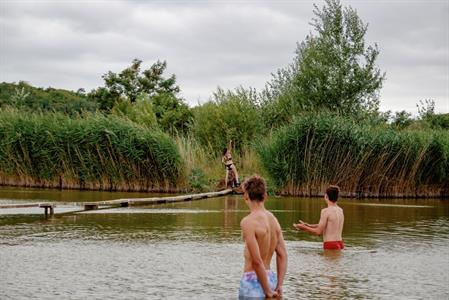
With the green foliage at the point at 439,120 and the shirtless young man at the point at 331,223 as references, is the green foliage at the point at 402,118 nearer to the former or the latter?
the green foliage at the point at 439,120

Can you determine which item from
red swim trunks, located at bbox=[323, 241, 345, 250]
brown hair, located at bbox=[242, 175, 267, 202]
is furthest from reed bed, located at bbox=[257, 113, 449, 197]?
brown hair, located at bbox=[242, 175, 267, 202]

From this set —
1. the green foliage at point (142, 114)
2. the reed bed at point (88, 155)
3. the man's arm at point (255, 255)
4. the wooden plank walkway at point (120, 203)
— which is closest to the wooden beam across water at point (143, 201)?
the wooden plank walkway at point (120, 203)

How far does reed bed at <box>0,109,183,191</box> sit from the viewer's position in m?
30.3

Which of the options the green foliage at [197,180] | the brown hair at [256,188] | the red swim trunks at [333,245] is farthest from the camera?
the green foliage at [197,180]

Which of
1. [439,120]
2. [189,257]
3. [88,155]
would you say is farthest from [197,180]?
[439,120]

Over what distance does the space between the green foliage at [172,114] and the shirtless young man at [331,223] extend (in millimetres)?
35055

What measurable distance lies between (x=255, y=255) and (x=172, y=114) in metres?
45.6

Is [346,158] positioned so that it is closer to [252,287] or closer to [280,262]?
[280,262]

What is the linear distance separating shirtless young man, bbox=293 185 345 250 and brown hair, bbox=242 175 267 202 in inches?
212

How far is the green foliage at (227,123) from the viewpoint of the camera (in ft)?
133

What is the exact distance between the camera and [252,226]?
318 inches

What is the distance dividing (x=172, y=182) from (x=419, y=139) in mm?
10292

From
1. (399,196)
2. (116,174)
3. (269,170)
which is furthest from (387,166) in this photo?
(116,174)

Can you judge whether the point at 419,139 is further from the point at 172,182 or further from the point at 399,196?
the point at 172,182
